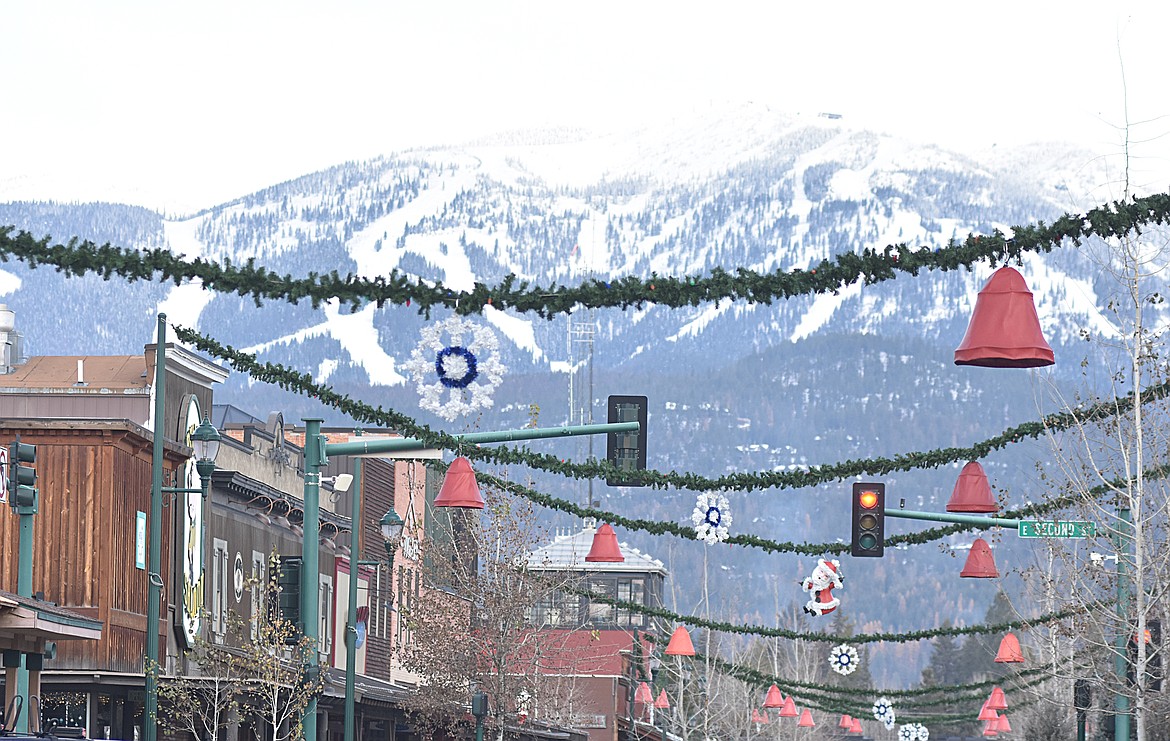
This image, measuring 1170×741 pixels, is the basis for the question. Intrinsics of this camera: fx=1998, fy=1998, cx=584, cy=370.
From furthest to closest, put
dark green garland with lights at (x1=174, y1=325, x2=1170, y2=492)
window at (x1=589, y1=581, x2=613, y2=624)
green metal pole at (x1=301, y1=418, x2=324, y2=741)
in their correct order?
window at (x1=589, y1=581, x2=613, y2=624)
green metal pole at (x1=301, y1=418, x2=324, y2=741)
dark green garland with lights at (x1=174, y1=325, x2=1170, y2=492)

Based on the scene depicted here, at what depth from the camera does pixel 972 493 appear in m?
26.6

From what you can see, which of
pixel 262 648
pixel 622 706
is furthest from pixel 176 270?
pixel 622 706

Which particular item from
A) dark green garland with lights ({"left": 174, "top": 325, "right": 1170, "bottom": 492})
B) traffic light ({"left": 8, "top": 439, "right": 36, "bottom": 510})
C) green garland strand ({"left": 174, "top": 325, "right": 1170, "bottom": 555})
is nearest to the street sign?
green garland strand ({"left": 174, "top": 325, "right": 1170, "bottom": 555})

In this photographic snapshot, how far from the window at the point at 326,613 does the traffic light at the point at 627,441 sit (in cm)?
2972

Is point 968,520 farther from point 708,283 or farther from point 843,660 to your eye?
point 843,660

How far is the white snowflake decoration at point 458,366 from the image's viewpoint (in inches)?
742

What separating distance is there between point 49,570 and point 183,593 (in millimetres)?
4315

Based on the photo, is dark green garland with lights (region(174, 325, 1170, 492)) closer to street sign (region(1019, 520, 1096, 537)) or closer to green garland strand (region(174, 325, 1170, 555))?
green garland strand (region(174, 325, 1170, 555))

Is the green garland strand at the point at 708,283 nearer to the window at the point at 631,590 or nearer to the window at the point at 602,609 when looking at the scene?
the window at the point at 602,609

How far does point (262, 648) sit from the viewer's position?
33.9 metres

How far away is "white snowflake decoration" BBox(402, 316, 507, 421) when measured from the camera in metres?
18.9

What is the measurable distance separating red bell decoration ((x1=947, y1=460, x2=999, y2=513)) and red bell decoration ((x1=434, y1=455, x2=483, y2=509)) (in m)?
6.73

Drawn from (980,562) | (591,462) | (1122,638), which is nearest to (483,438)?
(591,462)

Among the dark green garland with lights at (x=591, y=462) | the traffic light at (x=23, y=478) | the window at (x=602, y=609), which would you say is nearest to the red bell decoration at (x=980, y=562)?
the dark green garland with lights at (x=591, y=462)
